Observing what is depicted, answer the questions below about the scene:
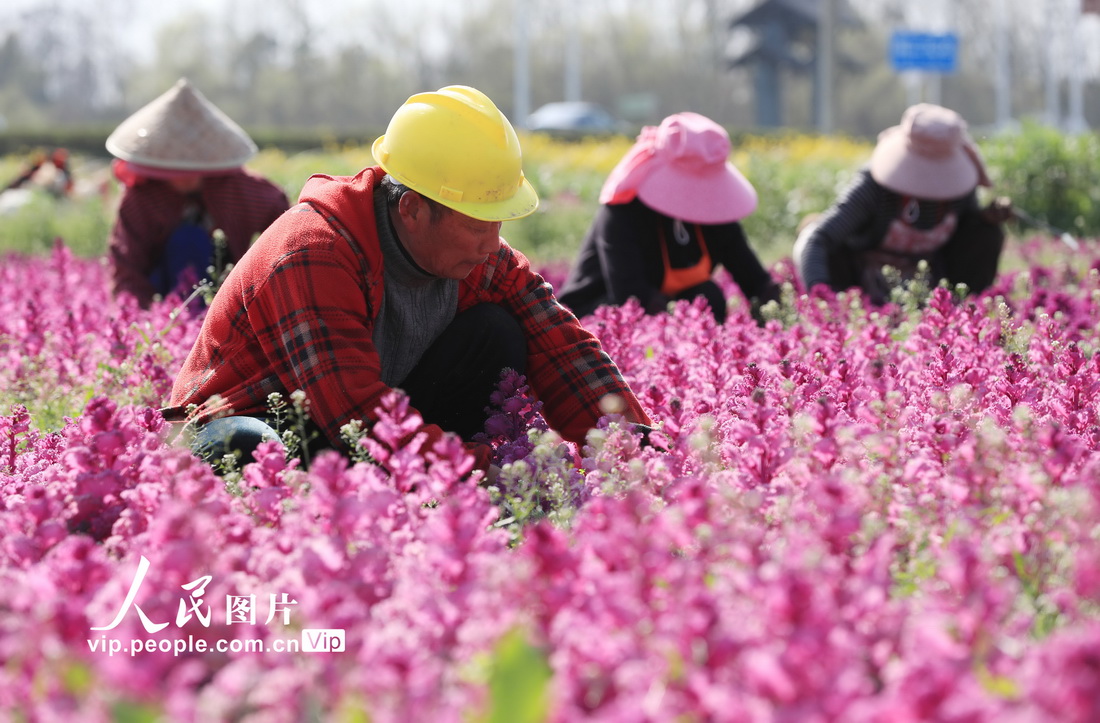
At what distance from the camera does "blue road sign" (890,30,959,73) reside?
22.3 metres

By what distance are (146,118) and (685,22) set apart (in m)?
70.6

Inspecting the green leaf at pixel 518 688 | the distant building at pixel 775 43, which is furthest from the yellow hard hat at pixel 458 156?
the distant building at pixel 775 43

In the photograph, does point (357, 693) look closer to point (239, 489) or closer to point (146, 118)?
point (239, 489)

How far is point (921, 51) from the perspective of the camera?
2252 centimetres

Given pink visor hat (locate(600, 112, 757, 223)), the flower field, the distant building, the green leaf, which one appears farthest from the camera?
the distant building

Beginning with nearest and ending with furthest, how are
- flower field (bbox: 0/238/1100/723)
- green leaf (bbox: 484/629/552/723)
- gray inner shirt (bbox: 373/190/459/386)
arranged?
green leaf (bbox: 484/629/552/723)
flower field (bbox: 0/238/1100/723)
gray inner shirt (bbox: 373/190/459/386)

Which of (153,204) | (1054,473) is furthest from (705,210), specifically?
(1054,473)

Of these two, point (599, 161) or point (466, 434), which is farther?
point (599, 161)

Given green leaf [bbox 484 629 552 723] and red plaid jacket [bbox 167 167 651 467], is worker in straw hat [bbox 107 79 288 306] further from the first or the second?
green leaf [bbox 484 629 552 723]

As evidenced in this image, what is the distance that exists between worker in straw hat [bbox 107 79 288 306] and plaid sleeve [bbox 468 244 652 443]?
2539 mm

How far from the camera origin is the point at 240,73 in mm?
73750

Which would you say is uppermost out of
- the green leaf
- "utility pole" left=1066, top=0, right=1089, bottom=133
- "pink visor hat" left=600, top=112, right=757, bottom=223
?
the green leaf

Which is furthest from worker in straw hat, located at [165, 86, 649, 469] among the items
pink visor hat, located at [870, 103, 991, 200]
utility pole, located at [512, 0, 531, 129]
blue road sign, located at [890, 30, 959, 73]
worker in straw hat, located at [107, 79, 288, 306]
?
utility pole, located at [512, 0, 531, 129]

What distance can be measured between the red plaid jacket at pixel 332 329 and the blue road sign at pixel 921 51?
20062 millimetres
